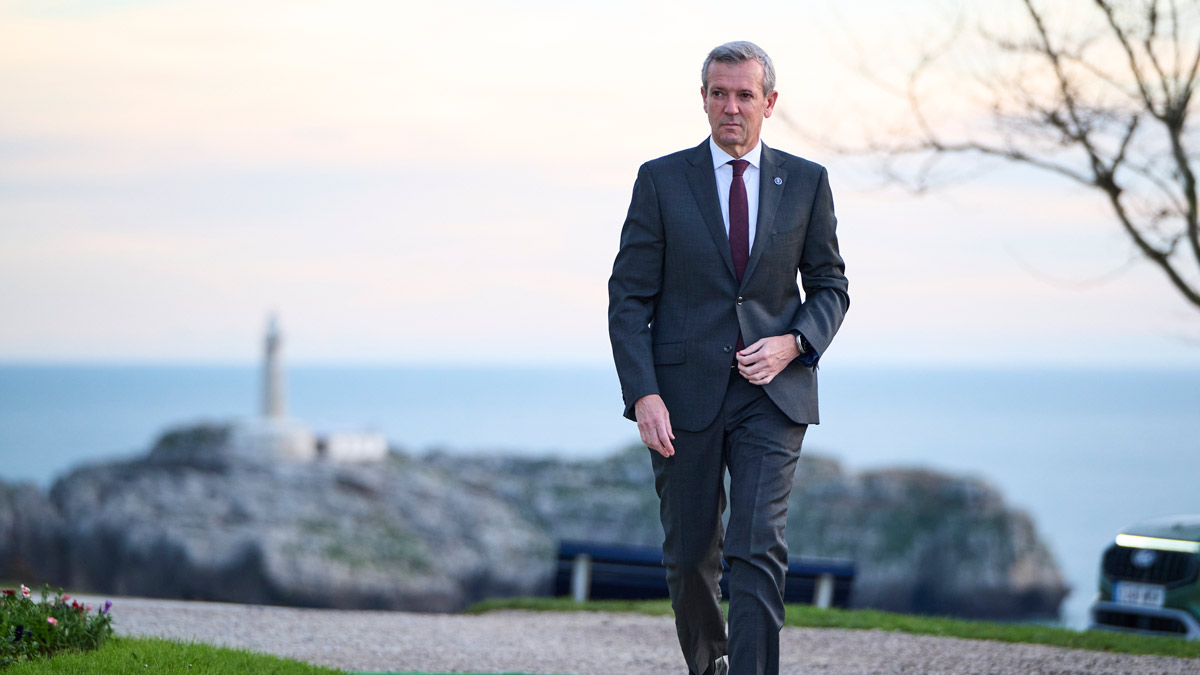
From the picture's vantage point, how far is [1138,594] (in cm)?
880

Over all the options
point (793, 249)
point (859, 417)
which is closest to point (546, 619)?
point (793, 249)

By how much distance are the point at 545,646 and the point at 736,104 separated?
13.9 ft

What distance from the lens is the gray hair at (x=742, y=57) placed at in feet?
15.0

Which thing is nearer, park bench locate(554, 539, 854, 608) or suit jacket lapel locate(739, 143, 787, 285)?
suit jacket lapel locate(739, 143, 787, 285)

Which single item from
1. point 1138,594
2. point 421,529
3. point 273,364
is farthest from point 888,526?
point 1138,594

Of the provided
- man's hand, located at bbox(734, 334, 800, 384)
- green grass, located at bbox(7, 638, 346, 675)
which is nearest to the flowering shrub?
green grass, located at bbox(7, 638, 346, 675)

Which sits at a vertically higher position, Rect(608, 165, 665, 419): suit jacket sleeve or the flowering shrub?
Rect(608, 165, 665, 419): suit jacket sleeve

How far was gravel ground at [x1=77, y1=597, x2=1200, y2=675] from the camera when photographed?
6.75 metres

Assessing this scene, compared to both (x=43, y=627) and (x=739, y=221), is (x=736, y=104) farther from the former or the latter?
(x=43, y=627)

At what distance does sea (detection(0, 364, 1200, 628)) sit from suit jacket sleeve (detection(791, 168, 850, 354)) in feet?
107

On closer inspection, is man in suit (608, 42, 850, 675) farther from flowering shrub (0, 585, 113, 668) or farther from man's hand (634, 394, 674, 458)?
flowering shrub (0, 585, 113, 668)

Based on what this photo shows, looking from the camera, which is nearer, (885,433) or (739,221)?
(739,221)

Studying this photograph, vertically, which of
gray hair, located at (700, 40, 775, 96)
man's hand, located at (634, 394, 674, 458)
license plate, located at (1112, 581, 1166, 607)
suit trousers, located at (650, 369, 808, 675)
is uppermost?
gray hair, located at (700, 40, 775, 96)

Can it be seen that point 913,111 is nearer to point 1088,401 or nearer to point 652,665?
point 652,665
